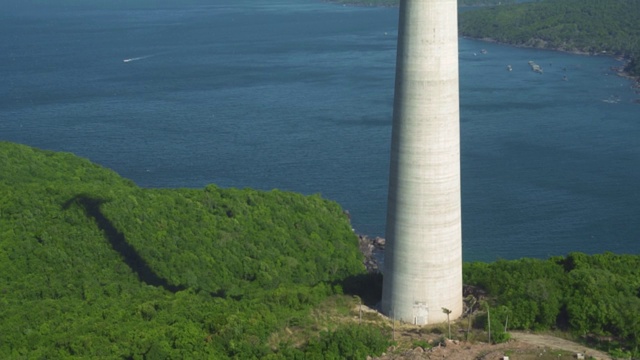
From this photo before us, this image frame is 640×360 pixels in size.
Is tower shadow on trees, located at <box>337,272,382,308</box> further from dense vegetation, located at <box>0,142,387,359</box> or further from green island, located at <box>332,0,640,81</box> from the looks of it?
green island, located at <box>332,0,640,81</box>

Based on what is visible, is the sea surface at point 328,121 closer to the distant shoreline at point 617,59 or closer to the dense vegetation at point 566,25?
the distant shoreline at point 617,59

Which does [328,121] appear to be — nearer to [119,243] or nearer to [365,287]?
[119,243]

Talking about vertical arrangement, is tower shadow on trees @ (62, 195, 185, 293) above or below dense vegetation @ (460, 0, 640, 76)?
below

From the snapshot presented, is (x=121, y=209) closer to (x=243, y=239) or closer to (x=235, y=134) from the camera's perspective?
(x=243, y=239)

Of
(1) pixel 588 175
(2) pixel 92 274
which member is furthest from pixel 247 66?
(2) pixel 92 274

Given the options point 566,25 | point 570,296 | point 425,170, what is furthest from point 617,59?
point 425,170

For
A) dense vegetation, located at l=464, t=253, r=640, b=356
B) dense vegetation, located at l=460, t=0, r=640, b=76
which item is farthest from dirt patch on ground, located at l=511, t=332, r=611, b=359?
dense vegetation, located at l=460, t=0, r=640, b=76
